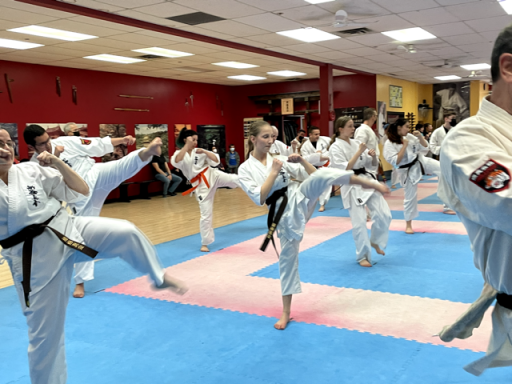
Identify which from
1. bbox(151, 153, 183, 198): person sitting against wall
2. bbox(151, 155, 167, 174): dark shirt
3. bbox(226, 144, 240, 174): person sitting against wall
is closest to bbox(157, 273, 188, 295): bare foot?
bbox(151, 153, 183, 198): person sitting against wall

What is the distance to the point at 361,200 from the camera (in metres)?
4.66

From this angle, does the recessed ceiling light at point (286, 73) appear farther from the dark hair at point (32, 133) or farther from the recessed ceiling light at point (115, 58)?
the dark hair at point (32, 133)

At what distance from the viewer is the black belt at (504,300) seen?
1279 millimetres

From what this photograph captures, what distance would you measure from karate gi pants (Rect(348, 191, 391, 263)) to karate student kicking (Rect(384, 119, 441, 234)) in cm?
154

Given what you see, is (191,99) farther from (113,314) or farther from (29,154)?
(113,314)

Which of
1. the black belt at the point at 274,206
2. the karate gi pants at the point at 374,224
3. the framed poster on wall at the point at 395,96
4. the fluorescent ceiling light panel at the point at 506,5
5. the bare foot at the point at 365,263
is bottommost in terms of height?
the bare foot at the point at 365,263

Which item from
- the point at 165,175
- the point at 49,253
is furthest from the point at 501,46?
the point at 165,175

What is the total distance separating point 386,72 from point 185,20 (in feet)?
25.6

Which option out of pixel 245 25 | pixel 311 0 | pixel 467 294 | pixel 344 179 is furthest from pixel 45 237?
pixel 245 25

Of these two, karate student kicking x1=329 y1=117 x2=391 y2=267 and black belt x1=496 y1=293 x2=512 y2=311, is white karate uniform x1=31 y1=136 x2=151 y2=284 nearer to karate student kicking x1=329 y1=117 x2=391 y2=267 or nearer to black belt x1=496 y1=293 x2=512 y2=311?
karate student kicking x1=329 y1=117 x2=391 y2=267

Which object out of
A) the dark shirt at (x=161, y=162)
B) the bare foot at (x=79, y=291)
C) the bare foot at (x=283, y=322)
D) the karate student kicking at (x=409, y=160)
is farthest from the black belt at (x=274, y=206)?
the dark shirt at (x=161, y=162)

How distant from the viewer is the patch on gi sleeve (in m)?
0.96

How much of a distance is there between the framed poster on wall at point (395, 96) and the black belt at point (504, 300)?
13.2 metres

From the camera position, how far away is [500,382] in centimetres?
231
